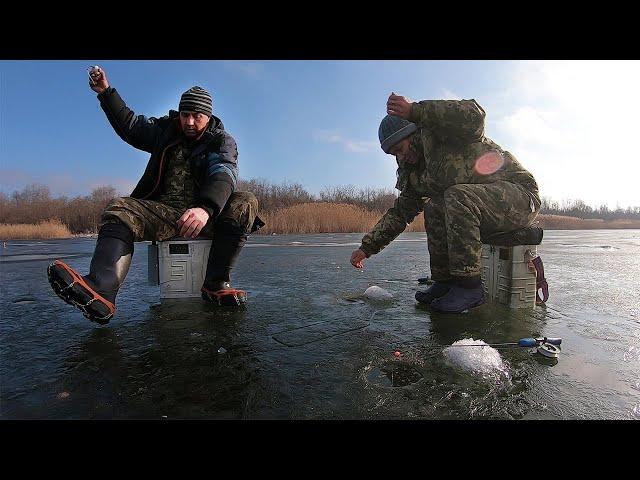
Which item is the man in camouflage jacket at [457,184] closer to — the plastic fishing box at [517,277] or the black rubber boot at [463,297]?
the black rubber boot at [463,297]

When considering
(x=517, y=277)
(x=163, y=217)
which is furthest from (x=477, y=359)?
(x=163, y=217)

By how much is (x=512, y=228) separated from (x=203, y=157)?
232 centimetres

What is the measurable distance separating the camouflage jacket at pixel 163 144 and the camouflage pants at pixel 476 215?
5.04 feet

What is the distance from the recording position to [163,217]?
107 inches

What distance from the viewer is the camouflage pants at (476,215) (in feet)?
8.03

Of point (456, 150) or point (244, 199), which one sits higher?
point (456, 150)

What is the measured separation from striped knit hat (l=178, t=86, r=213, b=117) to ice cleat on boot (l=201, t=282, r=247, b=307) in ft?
4.35

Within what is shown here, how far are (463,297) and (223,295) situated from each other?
1.68m

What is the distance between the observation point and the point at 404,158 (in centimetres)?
315

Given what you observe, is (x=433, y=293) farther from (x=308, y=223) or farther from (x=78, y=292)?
(x=308, y=223)

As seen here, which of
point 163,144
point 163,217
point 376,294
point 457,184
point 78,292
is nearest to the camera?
point 78,292

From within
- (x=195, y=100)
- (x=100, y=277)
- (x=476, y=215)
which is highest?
(x=195, y=100)

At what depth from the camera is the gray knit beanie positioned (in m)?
2.96
